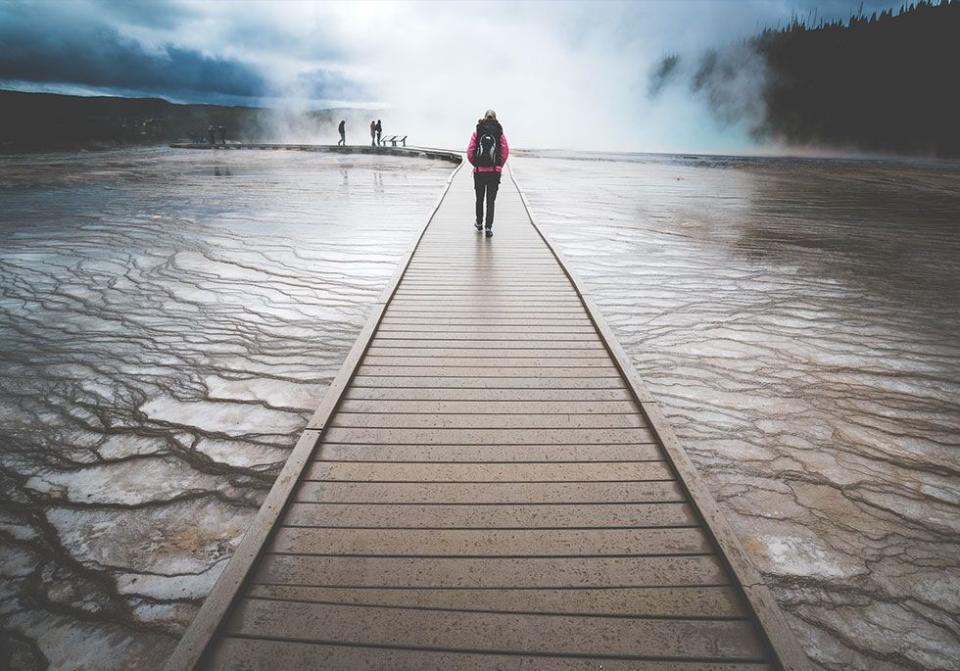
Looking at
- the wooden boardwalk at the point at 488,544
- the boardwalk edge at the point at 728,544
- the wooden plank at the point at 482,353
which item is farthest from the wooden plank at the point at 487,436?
the wooden plank at the point at 482,353

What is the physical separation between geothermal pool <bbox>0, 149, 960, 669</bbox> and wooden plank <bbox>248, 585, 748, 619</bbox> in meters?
0.41

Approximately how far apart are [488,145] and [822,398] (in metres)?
5.34

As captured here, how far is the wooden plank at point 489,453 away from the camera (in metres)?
2.68

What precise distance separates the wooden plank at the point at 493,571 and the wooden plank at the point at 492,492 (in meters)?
0.35

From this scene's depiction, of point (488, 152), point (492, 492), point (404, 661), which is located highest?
point (488, 152)

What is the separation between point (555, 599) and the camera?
6.19ft

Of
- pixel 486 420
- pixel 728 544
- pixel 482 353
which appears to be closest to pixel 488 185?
pixel 482 353

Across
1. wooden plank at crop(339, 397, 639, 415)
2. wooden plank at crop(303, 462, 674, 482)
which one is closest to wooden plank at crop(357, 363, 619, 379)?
wooden plank at crop(339, 397, 639, 415)

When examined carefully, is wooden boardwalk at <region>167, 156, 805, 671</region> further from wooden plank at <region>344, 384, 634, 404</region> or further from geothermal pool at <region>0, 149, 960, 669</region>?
geothermal pool at <region>0, 149, 960, 669</region>

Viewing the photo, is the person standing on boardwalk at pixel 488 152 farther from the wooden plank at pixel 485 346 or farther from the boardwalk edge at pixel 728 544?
the boardwalk edge at pixel 728 544

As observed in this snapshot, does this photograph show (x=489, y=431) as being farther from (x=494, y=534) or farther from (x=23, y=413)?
(x=23, y=413)

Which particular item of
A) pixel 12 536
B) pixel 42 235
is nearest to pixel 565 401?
pixel 12 536

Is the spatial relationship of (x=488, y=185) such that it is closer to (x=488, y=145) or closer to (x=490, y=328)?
(x=488, y=145)

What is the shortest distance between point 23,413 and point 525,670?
3.95 metres
